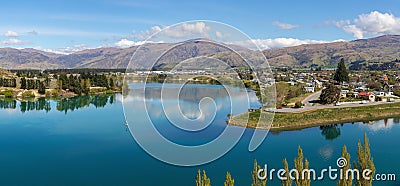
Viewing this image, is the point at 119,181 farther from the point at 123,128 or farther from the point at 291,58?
the point at 291,58

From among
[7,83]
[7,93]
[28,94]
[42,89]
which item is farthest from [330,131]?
[7,83]

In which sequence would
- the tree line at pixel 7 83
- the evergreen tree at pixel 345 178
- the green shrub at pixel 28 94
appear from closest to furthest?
the evergreen tree at pixel 345 178, the green shrub at pixel 28 94, the tree line at pixel 7 83

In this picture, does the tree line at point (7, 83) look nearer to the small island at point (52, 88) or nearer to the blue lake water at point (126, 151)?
the small island at point (52, 88)

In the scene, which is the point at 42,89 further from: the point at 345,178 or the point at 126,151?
the point at 345,178

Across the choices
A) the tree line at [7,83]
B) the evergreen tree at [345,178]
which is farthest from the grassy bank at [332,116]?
the tree line at [7,83]

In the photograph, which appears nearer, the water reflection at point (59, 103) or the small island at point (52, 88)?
the water reflection at point (59, 103)

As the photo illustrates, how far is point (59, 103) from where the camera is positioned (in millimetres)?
27828

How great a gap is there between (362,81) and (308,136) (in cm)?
2458

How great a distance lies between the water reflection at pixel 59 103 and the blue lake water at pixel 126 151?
15.5 ft

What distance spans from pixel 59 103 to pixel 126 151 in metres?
18.1

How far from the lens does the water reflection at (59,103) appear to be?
24984mm

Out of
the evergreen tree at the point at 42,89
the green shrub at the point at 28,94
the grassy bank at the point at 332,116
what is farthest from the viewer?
the evergreen tree at the point at 42,89

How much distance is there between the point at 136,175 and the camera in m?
9.57

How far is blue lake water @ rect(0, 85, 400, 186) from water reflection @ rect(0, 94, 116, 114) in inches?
186
